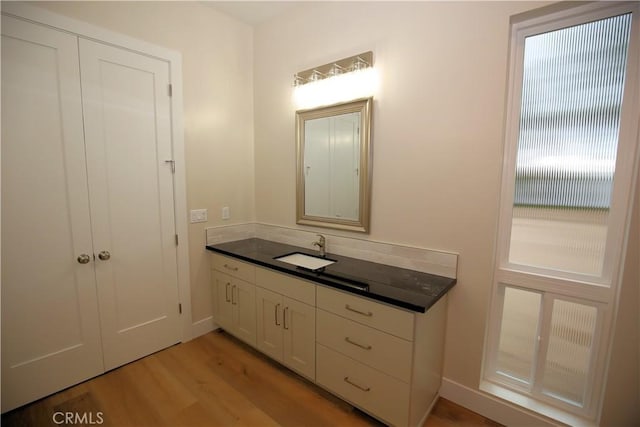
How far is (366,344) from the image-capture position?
5.20 ft

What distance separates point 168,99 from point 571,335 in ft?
10.1

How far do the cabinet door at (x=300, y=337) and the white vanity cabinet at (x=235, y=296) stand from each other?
369mm

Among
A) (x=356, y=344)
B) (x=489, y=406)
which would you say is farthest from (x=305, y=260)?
(x=489, y=406)

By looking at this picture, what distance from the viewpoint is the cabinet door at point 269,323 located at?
2047mm

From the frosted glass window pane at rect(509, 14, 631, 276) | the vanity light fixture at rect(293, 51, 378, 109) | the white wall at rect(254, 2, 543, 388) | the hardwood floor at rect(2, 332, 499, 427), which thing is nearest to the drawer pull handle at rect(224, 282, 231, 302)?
the hardwood floor at rect(2, 332, 499, 427)

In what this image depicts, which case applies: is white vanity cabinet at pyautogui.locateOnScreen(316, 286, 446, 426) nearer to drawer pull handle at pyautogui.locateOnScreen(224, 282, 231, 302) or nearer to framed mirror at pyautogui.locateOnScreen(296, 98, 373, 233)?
framed mirror at pyautogui.locateOnScreen(296, 98, 373, 233)

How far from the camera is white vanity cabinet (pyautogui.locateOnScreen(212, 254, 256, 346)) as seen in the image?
2240mm

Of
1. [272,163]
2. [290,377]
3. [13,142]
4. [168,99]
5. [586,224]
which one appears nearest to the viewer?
[586,224]

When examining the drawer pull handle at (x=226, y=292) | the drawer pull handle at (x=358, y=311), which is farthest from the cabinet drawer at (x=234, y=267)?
the drawer pull handle at (x=358, y=311)

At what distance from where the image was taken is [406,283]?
1.67 meters

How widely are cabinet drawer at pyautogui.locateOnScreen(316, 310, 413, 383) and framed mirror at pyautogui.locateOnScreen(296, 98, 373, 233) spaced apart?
0.72m

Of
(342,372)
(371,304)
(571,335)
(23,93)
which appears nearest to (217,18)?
(23,93)

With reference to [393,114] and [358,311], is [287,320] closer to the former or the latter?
[358,311]

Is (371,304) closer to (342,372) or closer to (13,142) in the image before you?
(342,372)
